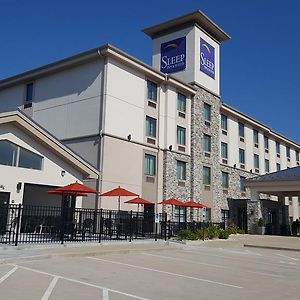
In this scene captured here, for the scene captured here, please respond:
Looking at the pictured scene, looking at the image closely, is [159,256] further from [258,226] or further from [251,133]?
[251,133]

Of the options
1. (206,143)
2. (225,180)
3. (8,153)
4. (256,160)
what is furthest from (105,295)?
(256,160)

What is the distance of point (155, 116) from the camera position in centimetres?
3266

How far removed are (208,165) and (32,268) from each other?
2755cm

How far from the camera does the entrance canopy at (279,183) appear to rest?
32.5 metres

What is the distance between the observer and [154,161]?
32.1 meters

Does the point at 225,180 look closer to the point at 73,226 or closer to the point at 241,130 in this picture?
the point at 241,130

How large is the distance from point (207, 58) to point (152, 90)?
8227 millimetres

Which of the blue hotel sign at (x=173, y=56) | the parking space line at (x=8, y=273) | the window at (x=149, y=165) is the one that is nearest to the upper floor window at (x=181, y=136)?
the window at (x=149, y=165)

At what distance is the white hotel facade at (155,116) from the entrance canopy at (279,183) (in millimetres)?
2892

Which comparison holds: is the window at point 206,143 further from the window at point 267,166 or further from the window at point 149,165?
the window at point 267,166

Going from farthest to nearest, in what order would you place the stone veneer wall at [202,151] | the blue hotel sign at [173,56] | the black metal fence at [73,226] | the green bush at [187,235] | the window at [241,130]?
the window at [241,130]
the blue hotel sign at [173,56]
the stone veneer wall at [202,151]
the green bush at [187,235]
the black metal fence at [73,226]

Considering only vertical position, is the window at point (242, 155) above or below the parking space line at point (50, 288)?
above

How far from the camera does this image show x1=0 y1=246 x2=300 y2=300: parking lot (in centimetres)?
849

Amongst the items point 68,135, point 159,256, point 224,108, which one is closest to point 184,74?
point 224,108
